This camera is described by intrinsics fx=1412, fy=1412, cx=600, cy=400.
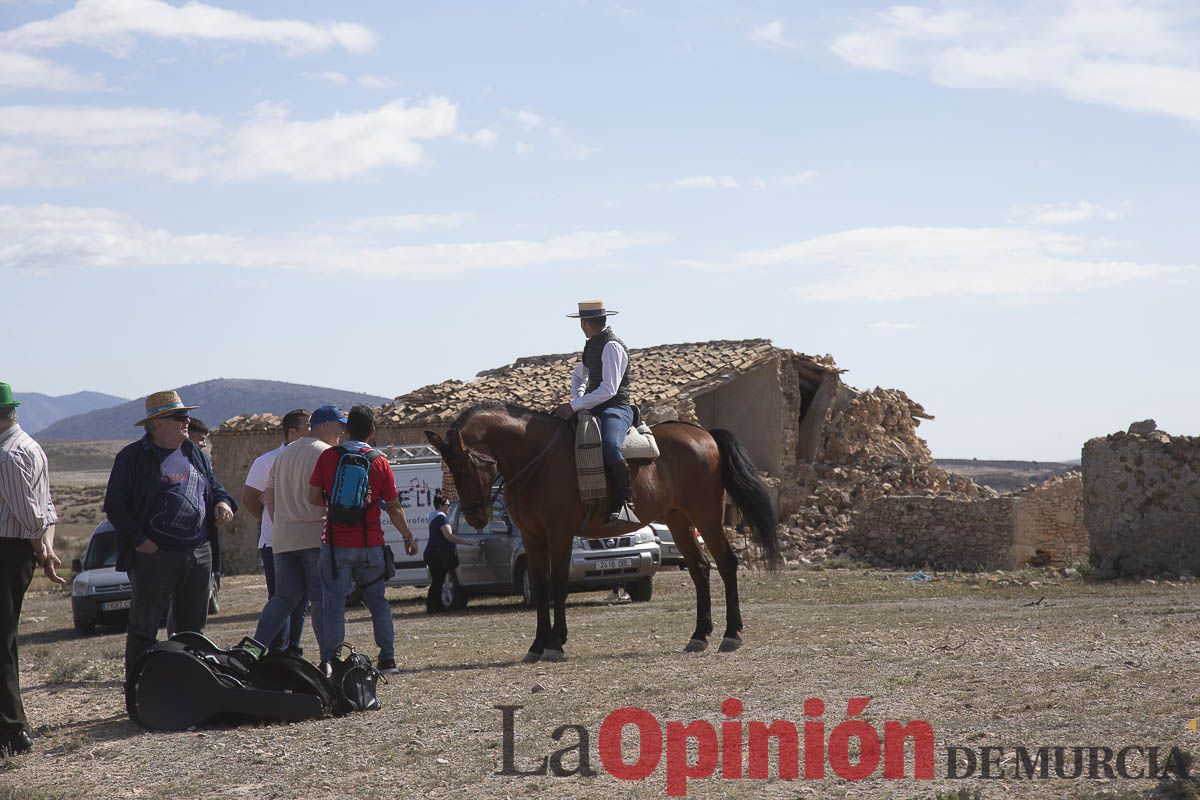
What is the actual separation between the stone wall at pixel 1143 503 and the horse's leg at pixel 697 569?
890cm

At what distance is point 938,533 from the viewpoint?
27.1 metres

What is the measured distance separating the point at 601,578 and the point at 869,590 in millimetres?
3852

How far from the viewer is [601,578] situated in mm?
18609

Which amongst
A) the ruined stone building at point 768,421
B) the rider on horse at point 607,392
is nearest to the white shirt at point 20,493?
the rider on horse at point 607,392

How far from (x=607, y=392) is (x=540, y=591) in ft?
5.93

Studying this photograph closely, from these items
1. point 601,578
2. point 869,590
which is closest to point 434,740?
point 601,578

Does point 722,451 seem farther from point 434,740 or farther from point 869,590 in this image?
A: point 869,590

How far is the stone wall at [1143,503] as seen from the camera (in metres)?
19.1

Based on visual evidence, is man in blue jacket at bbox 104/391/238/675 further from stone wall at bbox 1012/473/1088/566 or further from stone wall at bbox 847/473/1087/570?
stone wall at bbox 1012/473/1088/566

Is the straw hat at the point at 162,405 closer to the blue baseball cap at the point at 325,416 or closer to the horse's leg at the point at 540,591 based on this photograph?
the blue baseball cap at the point at 325,416

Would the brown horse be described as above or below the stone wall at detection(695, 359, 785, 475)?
below

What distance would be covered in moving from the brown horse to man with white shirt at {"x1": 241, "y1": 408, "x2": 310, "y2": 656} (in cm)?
113

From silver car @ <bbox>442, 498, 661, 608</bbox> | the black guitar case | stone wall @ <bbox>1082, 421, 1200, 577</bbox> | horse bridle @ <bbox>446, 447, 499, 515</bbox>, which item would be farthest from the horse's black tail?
stone wall @ <bbox>1082, 421, 1200, 577</bbox>

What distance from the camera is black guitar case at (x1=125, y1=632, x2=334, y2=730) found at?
898 cm
